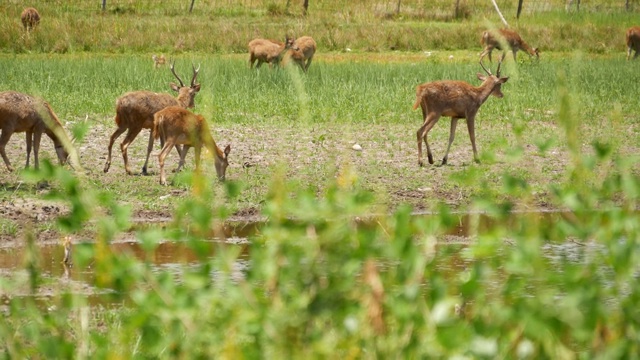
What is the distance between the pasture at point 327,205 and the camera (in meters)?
3.85

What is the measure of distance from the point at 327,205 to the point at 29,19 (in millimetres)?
27215

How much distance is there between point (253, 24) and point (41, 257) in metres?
24.2

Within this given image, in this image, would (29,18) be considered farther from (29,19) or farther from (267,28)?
(267,28)

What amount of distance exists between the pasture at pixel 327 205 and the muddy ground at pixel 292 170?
5 centimetres

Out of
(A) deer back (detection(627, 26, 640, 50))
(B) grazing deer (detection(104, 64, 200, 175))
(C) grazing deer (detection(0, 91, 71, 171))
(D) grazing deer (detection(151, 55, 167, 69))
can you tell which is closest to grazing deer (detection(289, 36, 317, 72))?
(D) grazing deer (detection(151, 55, 167, 69))

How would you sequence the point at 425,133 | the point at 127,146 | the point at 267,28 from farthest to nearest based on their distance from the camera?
the point at 267,28
the point at 425,133
the point at 127,146

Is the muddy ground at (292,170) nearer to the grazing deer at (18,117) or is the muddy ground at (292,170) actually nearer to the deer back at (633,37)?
the grazing deer at (18,117)

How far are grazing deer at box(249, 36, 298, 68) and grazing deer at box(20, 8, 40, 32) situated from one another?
5870mm

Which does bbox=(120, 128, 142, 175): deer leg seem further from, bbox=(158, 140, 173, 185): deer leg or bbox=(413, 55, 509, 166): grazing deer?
bbox=(413, 55, 509, 166): grazing deer

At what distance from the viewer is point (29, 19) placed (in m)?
29.8

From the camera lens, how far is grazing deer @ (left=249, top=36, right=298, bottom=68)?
88.0 ft

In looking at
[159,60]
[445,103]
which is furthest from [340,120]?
[159,60]

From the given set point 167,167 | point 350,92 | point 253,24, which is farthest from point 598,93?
point 253,24

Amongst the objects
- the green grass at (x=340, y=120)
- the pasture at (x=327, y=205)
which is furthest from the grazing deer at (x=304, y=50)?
the green grass at (x=340, y=120)
